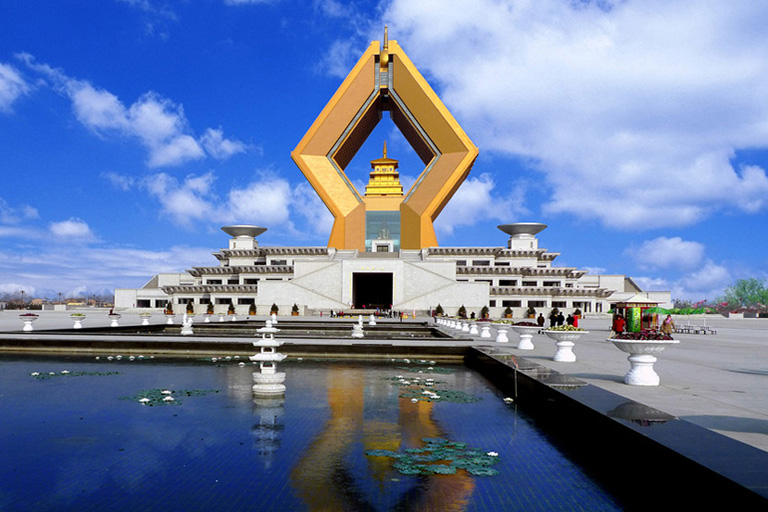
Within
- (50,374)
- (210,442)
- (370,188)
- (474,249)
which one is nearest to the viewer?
(210,442)

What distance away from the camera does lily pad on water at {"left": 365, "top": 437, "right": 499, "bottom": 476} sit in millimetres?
5688

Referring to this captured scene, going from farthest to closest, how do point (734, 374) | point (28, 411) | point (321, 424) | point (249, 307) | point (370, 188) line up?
point (370, 188) → point (249, 307) → point (734, 374) → point (28, 411) → point (321, 424)

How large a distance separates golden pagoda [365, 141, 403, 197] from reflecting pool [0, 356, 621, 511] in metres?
65.6

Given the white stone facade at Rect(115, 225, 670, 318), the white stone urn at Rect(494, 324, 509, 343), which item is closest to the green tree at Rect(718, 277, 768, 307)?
the white stone facade at Rect(115, 225, 670, 318)

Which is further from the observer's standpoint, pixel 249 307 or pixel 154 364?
pixel 249 307

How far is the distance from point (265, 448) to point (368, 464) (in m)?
1.28

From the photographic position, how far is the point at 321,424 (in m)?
7.74

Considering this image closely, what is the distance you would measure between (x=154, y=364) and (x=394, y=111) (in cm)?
5868

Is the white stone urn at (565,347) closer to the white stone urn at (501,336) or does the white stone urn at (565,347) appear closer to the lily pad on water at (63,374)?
the white stone urn at (501,336)

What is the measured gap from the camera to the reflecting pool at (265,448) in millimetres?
4965

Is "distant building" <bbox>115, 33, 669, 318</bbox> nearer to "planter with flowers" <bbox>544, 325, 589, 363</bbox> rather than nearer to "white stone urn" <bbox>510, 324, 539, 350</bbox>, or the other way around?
"white stone urn" <bbox>510, 324, 539, 350</bbox>

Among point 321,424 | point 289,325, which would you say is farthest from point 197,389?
point 289,325

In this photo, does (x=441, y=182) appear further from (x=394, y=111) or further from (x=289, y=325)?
(x=289, y=325)

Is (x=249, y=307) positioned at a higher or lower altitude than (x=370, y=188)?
lower
